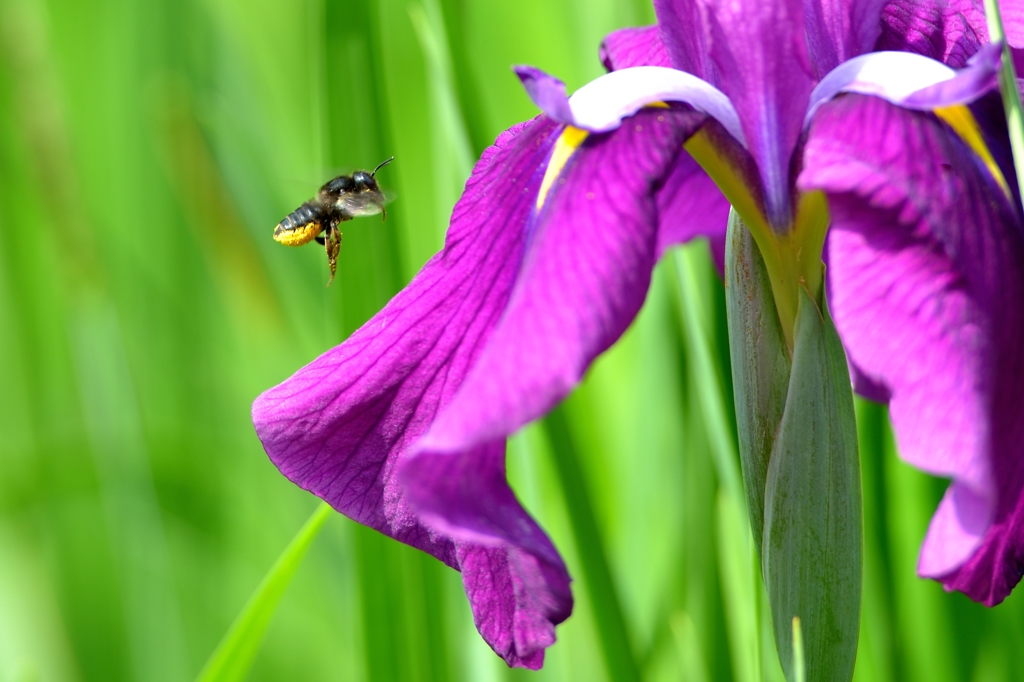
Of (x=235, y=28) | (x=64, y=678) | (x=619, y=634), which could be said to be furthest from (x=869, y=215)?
(x=235, y=28)

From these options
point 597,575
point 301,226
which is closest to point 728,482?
point 597,575

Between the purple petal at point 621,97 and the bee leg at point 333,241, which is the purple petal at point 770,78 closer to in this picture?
the purple petal at point 621,97

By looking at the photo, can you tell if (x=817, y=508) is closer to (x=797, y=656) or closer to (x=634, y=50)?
(x=797, y=656)

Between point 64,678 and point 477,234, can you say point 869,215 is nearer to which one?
point 477,234

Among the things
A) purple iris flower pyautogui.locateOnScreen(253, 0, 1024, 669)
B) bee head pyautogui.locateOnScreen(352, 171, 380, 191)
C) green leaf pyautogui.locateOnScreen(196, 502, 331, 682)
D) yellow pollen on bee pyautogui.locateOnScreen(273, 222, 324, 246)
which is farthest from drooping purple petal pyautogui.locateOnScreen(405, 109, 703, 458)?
yellow pollen on bee pyautogui.locateOnScreen(273, 222, 324, 246)

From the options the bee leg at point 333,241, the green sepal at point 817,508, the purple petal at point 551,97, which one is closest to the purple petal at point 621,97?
the purple petal at point 551,97
